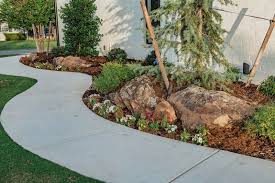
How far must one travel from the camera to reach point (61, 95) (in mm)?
9109

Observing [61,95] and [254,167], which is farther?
[61,95]

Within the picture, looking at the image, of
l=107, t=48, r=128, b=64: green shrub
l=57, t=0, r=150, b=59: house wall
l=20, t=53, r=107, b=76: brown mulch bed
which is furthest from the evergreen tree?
l=107, t=48, r=128, b=64: green shrub

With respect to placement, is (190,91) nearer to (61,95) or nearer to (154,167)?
(154,167)

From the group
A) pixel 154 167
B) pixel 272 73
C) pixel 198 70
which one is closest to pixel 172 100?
pixel 198 70

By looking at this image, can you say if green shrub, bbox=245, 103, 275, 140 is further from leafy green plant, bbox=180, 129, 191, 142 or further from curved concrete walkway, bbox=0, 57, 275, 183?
leafy green plant, bbox=180, 129, 191, 142

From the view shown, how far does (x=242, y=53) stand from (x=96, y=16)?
304 inches

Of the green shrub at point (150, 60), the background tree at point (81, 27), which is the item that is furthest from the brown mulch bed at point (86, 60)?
the green shrub at point (150, 60)

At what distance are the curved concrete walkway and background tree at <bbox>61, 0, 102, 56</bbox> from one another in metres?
6.88

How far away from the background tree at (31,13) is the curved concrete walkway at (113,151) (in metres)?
10.2

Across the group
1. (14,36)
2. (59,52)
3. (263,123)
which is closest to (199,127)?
(263,123)

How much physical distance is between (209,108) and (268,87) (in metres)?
1.98

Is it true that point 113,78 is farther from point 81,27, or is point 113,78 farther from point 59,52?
point 59,52

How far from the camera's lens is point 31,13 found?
1738 cm

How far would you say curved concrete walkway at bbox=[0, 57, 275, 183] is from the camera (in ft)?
15.0
